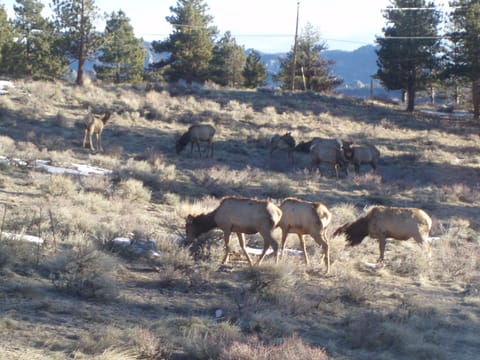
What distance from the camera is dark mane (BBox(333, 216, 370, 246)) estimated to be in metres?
14.7

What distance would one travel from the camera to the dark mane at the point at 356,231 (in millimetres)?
14703

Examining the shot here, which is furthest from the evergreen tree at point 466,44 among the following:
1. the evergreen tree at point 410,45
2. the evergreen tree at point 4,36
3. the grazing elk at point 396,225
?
the grazing elk at point 396,225

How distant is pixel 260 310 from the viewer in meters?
9.88

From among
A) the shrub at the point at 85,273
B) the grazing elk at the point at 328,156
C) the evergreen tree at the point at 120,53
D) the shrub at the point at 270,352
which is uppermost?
the evergreen tree at the point at 120,53

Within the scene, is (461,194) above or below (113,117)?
below

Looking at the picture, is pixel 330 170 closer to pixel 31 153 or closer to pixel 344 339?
pixel 31 153

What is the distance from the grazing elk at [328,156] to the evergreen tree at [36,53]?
25.5m

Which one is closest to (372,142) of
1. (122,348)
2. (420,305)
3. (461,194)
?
(461,194)

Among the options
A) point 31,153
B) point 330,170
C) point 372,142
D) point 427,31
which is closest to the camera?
point 31,153

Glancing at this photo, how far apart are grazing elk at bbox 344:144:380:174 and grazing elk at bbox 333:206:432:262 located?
14794 mm

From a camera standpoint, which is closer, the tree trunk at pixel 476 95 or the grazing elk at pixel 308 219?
the grazing elk at pixel 308 219

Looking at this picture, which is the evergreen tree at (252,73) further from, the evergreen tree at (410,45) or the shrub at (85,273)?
the shrub at (85,273)

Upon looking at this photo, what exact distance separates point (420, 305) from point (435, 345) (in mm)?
1855

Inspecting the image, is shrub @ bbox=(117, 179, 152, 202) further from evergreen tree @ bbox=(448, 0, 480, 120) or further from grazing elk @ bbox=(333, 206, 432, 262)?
evergreen tree @ bbox=(448, 0, 480, 120)
